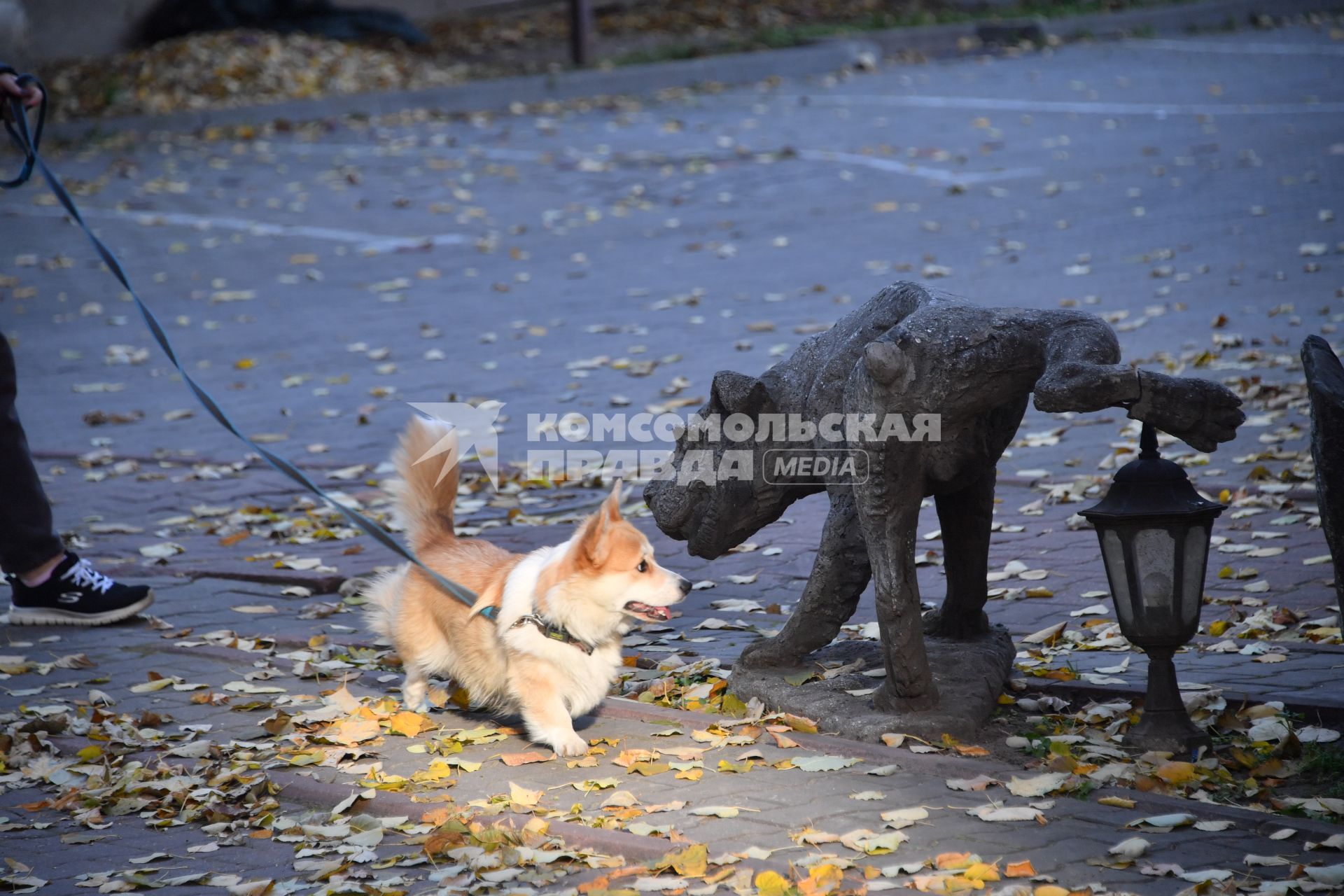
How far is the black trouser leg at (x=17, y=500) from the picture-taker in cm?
650

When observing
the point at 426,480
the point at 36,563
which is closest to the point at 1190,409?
the point at 426,480

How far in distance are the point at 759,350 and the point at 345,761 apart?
6.24m

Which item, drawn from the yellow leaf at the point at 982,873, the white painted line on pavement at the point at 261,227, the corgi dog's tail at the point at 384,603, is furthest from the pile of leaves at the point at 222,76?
the yellow leaf at the point at 982,873

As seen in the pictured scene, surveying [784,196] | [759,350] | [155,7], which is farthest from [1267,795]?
[155,7]

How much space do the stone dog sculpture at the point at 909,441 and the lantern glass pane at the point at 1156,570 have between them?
0.39 meters

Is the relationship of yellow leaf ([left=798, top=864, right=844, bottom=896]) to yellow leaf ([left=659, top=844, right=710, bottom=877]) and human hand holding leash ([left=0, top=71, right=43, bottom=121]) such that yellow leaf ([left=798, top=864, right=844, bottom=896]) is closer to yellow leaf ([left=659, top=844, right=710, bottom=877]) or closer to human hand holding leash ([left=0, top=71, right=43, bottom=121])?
yellow leaf ([left=659, top=844, right=710, bottom=877])

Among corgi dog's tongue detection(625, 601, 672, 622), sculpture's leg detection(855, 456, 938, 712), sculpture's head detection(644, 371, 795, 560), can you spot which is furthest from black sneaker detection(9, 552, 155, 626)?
sculpture's leg detection(855, 456, 938, 712)

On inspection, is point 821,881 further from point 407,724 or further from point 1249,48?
point 1249,48

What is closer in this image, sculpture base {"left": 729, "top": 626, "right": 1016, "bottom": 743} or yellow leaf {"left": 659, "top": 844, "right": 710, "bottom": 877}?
yellow leaf {"left": 659, "top": 844, "right": 710, "bottom": 877}

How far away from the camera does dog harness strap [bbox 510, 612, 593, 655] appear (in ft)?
16.6

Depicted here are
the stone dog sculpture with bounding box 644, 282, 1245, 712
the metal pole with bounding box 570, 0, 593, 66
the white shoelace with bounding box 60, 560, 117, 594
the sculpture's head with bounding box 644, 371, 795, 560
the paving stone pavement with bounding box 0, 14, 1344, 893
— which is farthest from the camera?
the metal pole with bounding box 570, 0, 593, 66

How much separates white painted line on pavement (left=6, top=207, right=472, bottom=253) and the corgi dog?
10351mm

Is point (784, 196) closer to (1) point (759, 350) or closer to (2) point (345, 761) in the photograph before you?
(1) point (759, 350)

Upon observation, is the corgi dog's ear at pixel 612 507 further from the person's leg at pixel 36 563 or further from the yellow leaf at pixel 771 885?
the person's leg at pixel 36 563
